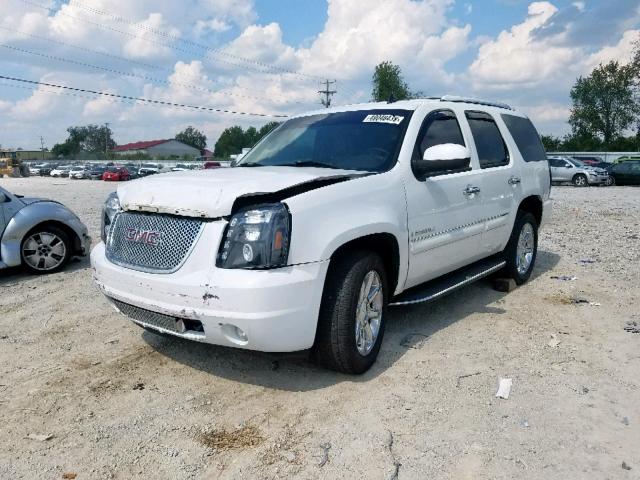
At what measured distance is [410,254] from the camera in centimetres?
410

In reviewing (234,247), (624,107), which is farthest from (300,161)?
(624,107)

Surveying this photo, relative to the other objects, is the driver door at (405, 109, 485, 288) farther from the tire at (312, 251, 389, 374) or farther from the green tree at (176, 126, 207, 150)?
the green tree at (176, 126, 207, 150)

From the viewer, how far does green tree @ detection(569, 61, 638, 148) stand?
70.4 metres

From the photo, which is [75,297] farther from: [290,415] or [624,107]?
[624,107]

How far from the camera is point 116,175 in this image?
47.4 metres

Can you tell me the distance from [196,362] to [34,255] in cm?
393

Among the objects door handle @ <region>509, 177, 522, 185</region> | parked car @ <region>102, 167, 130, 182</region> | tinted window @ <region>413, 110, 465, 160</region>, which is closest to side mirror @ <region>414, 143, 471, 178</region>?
tinted window @ <region>413, 110, 465, 160</region>

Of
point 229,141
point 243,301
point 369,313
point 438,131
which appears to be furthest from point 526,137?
point 229,141

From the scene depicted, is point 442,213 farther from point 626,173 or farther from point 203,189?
point 626,173

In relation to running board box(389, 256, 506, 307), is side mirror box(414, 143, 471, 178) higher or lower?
higher

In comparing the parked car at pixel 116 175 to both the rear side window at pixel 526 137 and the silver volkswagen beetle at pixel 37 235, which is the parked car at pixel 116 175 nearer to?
the silver volkswagen beetle at pixel 37 235

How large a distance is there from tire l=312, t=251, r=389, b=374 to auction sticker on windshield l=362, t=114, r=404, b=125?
1.27 meters

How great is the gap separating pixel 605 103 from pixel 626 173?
52.0 metres

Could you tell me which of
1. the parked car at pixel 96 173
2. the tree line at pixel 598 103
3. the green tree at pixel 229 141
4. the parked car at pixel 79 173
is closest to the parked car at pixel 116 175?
the parked car at pixel 96 173
